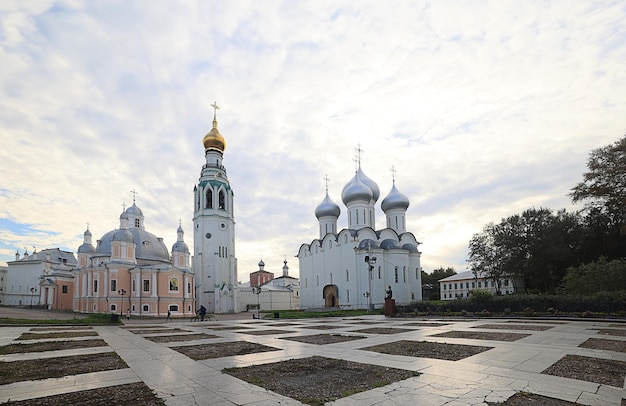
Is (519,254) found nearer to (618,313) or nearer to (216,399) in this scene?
(618,313)

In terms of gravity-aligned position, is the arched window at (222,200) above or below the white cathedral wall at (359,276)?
above

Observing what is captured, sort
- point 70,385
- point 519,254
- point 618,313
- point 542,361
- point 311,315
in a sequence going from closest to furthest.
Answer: point 70,385
point 542,361
point 618,313
point 311,315
point 519,254

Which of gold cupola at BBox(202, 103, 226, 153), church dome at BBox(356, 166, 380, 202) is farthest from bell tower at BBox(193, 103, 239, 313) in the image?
church dome at BBox(356, 166, 380, 202)

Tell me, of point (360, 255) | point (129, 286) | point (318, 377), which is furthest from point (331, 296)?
point (318, 377)

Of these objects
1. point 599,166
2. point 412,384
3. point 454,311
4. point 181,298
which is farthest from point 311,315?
point 412,384

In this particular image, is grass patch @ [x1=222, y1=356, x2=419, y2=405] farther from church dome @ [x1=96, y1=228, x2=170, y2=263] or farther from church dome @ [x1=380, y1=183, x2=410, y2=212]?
church dome @ [x1=96, y1=228, x2=170, y2=263]

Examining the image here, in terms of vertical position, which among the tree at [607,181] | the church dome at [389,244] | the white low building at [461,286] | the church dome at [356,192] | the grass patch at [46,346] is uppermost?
the church dome at [356,192]

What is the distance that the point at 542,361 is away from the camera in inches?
322

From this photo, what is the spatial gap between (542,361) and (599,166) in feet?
79.3

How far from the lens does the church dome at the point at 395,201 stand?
1965 inches

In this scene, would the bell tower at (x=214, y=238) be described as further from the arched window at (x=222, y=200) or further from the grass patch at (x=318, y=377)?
the grass patch at (x=318, y=377)

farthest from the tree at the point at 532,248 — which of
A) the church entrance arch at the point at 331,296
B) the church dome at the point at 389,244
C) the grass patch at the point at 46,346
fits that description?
the grass patch at the point at 46,346

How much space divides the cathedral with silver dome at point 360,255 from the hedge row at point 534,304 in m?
11.7

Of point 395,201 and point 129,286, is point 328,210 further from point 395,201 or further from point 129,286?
point 129,286
